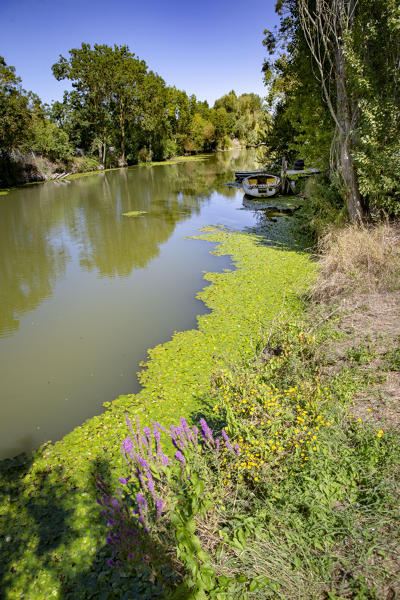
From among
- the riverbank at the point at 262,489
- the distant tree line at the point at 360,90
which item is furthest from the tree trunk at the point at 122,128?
the riverbank at the point at 262,489

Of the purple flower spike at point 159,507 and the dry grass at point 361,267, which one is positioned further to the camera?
the dry grass at point 361,267

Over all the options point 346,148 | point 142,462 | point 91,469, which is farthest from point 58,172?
point 142,462

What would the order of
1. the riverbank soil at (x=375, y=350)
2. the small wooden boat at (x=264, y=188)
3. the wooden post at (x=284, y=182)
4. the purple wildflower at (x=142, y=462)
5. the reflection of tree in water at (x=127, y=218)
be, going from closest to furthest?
the purple wildflower at (x=142, y=462), the riverbank soil at (x=375, y=350), the reflection of tree in water at (x=127, y=218), the small wooden boat at (x=264, y=188), the wooden post at (x=284, y=182)

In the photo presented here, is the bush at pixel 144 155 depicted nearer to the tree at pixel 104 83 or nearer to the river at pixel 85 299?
the tree at pixel 104 83

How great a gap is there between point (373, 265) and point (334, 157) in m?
5.35

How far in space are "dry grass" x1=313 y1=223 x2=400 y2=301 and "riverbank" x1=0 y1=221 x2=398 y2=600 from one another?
5.61 feet

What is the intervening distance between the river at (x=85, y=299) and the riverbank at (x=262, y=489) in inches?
29.1

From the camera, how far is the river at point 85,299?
5.24 m

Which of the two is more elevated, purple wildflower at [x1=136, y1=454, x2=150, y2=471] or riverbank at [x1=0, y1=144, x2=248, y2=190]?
riverbank at [x1=0, y1=144, x2=248, y2=190]

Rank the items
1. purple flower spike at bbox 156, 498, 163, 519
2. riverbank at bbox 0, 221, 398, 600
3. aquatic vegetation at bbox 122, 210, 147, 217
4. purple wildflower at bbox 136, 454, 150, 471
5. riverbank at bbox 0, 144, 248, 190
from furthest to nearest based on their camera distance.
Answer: riverbank at bbox 0, 144, 248, 190 < aquatic vegetation at bbox 122, 210, 147, 217 < purple wildflower at bbox 136, 454, 150, 471 < purple flower spike at bbox 156, 498, 163, 519 < riverbank at bbox 0, 221, 398, 600

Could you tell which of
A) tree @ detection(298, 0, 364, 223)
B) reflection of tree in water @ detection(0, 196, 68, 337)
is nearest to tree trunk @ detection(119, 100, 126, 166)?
reflection of tree in water @ detection(0, 196, 68, 337)

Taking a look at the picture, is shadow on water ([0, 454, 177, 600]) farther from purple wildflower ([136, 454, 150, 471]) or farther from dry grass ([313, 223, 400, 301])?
dry grass ([313, 223, 400, 301])

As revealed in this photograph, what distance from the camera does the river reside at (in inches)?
206

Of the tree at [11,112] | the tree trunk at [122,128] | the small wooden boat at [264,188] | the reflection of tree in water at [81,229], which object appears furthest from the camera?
the tree trunk at [122,128]
